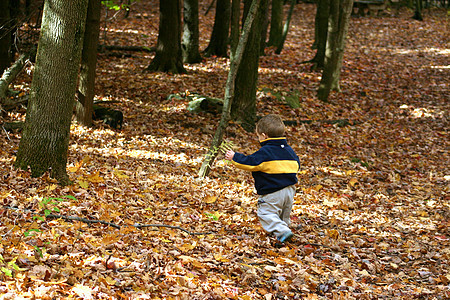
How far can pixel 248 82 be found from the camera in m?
10.8

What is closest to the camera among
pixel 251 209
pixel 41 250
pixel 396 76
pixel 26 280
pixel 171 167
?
pixel 26 280

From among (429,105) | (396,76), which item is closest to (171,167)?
(429,105)

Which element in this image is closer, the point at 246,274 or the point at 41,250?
the point at 41,250

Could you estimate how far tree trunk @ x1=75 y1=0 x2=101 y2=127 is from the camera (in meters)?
8.69

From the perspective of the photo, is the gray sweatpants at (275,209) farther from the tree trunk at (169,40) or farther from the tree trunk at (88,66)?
the tree trunk at (169,40)

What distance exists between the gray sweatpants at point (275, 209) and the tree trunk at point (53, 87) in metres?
2.66

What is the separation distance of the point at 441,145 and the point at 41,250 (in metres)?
10.4

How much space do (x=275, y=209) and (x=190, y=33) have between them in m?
11.3

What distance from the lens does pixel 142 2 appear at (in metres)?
27.1

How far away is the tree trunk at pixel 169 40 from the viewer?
13.4m

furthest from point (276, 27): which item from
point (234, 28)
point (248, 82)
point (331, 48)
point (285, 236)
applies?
point (285, 236)

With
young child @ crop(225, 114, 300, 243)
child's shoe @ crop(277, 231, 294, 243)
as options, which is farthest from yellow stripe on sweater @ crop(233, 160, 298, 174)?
child's shoe @ crop(277, 231, 294, 243)

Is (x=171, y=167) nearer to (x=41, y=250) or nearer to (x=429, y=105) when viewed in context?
(x=41, y=250)

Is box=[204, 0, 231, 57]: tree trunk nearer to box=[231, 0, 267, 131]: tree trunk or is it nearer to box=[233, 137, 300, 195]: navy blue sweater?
box=[231, 0, 267, 131]: tree trunk
